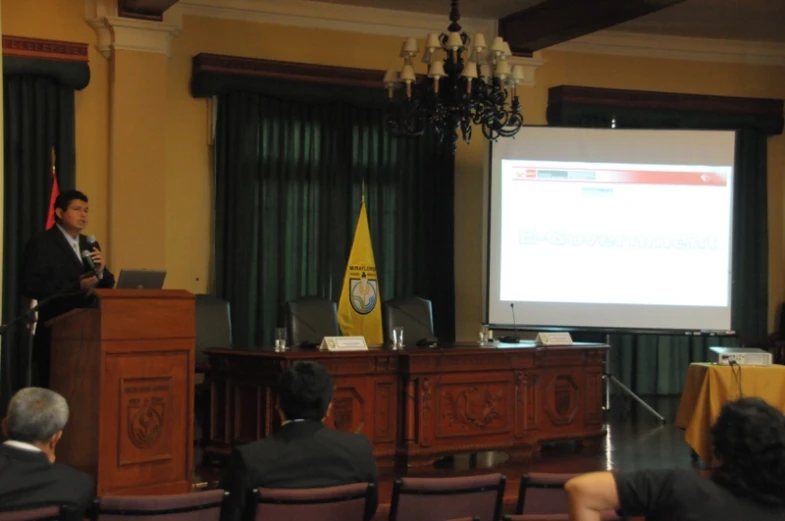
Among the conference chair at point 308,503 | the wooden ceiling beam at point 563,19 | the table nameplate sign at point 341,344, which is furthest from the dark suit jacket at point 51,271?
the wooden ceiling beam at point 563,19

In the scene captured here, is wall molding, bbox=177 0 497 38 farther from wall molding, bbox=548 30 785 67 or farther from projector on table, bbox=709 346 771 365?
projector on table, bbox=709 346 771 365

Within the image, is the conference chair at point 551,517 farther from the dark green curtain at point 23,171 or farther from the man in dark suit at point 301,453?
the dark green curtain at point 23,171

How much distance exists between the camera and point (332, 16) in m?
8.10

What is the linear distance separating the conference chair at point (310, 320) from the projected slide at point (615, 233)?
1517 millimetres

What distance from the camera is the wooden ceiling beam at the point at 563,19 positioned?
7098mm

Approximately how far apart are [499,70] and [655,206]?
218cm

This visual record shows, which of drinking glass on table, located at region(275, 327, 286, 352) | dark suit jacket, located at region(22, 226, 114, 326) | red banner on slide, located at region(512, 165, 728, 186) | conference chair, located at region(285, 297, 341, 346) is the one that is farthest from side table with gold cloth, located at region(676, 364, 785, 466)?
dark suit jacket, located at region(22, 226, 114, 326)

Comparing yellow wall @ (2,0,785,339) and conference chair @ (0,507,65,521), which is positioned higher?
yellow wall @ (2,0,785,339)

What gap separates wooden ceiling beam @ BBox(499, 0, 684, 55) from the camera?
7098 mm

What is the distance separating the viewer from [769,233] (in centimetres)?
933

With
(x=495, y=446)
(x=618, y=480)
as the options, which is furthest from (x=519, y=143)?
(x=618, y=480)

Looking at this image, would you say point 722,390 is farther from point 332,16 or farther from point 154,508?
point 332,16

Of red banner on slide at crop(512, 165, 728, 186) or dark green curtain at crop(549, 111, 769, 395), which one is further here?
dark green curtain at crop(549, 111, 769, 395)

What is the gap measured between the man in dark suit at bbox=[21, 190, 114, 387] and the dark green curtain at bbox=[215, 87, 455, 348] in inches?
109
